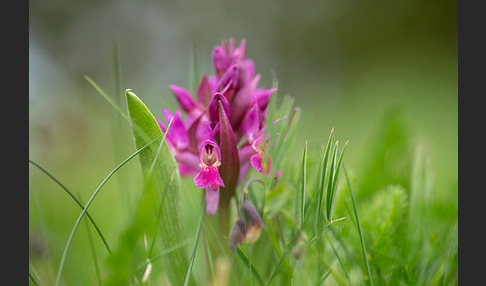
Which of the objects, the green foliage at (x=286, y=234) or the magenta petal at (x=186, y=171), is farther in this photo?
the magenta petal at (x=186, y=171)

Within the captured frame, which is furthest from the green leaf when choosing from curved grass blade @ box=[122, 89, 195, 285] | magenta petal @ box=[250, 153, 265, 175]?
magenta petal @ box=[250, 153, 265, 175]

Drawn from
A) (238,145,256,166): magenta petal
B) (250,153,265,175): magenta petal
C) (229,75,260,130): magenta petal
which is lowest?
(250,153,265,175): magenta petal

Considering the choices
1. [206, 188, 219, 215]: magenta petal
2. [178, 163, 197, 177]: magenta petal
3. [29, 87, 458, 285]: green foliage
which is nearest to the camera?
[29, 87, 458, 285]: green foliage

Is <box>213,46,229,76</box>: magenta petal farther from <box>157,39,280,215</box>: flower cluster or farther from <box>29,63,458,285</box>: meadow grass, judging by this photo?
<box>29,63,458,285</box>: meadow grass

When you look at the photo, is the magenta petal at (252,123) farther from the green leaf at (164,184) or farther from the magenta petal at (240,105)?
the green leaf at (164,184)

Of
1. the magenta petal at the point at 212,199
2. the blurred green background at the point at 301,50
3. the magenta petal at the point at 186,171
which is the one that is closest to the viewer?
the magenta petal at the point at 212,199

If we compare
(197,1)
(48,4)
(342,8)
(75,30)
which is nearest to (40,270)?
(75,30)

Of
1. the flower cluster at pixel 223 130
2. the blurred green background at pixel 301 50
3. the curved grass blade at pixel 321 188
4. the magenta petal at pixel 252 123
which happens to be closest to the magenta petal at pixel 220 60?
the flower cluster at pixel 223 130

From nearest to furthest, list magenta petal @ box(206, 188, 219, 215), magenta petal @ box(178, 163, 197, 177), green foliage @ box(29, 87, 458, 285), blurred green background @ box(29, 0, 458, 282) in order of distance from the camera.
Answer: green foliage @ box(29, 87, 458, 285)
magenta petal @ box(206, 188, 219, 215)
magenta petal @ box(178, 163, 197, 177)
blurred green background @ box(29, 0, 458, 282)

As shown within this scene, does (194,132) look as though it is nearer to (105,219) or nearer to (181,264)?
(181,264)

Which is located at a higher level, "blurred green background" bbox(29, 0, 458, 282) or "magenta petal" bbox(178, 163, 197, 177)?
"blurred green background" bbox(29, 0, 458, 282)
